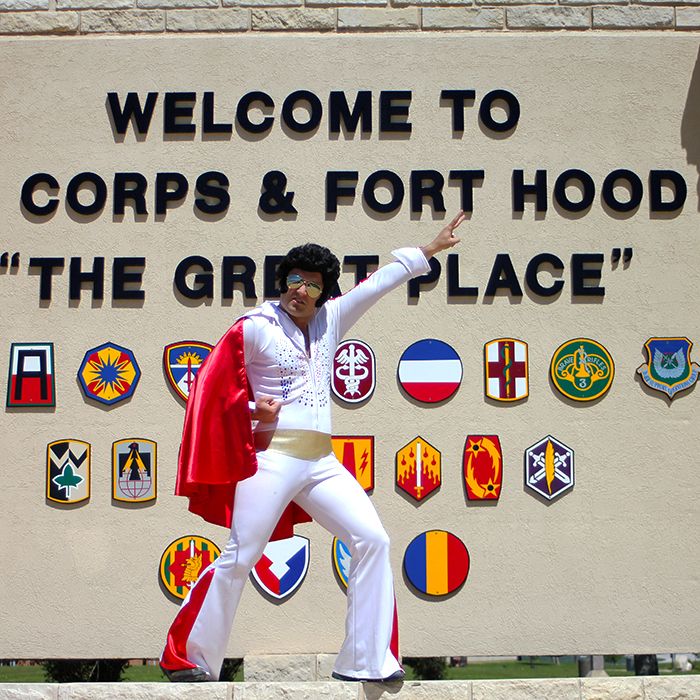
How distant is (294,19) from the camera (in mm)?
7867

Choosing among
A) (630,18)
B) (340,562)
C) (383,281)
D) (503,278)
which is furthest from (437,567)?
(630,18)

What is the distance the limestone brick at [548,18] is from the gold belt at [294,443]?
12.4 ft

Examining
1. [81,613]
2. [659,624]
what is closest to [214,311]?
[81,613]

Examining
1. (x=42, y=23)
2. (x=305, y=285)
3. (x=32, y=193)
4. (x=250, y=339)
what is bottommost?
(x=250, y=339)

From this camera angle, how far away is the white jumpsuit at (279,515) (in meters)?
5.02

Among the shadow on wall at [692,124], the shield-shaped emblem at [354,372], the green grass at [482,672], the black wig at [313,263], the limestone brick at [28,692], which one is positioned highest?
the shadow on wall at [692,124]

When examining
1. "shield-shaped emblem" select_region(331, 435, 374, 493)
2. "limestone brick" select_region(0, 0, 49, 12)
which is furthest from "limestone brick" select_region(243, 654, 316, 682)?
"limestone brick" select_region(0, 0, 49, 12)

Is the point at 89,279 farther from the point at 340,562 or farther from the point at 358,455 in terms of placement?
the point at 340,562

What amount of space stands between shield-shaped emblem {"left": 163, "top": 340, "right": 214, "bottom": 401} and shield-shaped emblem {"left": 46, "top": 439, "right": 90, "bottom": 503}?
0.64m

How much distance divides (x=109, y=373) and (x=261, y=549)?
2.78 m

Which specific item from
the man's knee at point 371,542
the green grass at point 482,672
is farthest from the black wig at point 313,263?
the green grass at point 482,672

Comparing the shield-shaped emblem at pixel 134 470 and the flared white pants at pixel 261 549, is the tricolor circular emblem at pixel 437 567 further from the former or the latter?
the flared white pants at pixel 261 549

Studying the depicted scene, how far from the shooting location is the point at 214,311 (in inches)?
298

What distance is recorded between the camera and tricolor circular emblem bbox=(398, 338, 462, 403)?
295 inches
